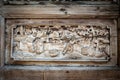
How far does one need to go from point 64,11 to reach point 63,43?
0.31 metres

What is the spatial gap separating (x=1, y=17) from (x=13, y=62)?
45 cm

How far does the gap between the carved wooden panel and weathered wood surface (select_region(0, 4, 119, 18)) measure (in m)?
0.05

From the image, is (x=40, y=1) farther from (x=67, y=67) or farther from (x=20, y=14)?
(x=67, y=67)

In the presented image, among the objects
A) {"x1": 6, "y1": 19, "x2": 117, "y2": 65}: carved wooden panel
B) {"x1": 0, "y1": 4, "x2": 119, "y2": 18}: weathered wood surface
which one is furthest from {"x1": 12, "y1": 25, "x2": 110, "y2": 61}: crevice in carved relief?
{"x1": 0, "y1": 4, "x2": 119, "y2": 18}: weathered wood surface

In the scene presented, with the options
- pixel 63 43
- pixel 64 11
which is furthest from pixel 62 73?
pixel 64 11

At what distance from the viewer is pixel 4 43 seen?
2.16 m

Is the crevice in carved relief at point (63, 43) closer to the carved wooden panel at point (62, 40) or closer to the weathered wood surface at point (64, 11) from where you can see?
the carved wooden panel at point (62, 40)

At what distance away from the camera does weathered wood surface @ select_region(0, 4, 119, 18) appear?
215 cm

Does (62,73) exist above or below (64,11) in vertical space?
below

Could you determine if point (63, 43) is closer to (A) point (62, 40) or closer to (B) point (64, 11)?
(A) point (62, 40)

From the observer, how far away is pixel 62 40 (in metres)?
2.18

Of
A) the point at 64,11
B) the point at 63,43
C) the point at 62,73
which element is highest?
the point at 64,11

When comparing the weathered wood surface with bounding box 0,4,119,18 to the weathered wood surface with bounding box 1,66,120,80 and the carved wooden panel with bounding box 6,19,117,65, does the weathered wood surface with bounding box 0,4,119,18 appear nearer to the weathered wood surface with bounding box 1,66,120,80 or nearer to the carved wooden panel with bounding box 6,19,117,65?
the carved wooden panel with bounding box 6,19,117,65

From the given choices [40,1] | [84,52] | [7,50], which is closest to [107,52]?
[84,52]
